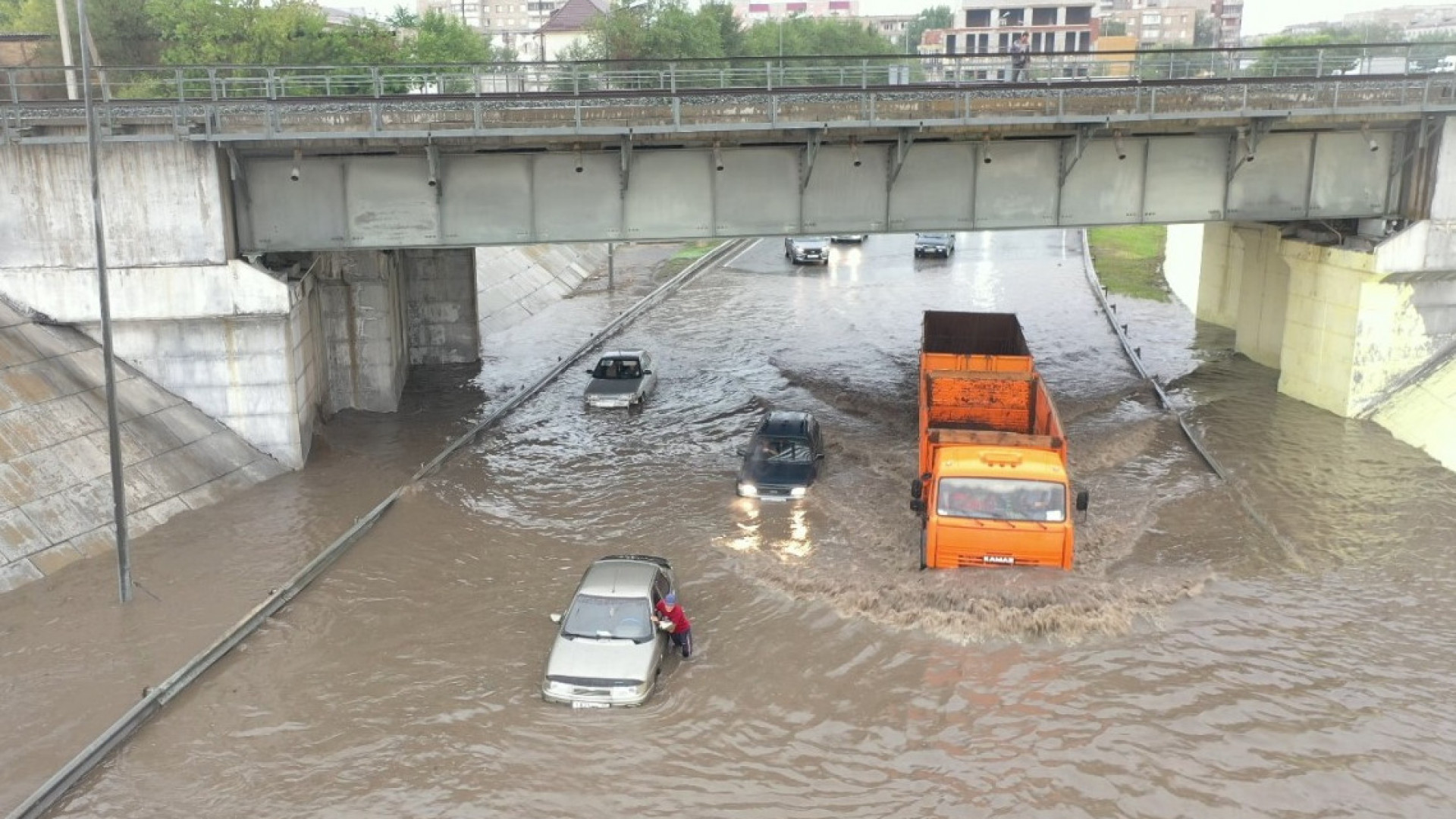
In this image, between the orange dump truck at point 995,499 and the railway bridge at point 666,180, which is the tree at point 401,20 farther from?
the orange dump truck at point 995,499

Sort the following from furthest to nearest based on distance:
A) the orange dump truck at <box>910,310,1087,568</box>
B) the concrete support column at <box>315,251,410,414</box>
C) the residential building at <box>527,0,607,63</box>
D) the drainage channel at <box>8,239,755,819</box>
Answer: the residential building at <box>527,0,607,63</box> → the concrete support column at <box>315,251,410,414</box> → the orange dump truck at <box>910,310,1087,568</box> → the drainage channel at <box>8,239,755,819</box>

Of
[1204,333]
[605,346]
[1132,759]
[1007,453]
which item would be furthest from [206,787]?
[1204,333]

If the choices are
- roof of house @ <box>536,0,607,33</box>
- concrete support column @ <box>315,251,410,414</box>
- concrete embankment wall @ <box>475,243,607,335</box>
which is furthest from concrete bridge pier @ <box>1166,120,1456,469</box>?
roof of house @ <box>536,0,607,33</box>

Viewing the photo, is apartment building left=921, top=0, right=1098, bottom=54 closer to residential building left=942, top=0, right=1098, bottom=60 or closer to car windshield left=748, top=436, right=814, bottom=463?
residential building left=942, top=0, right=1098, bottom=60

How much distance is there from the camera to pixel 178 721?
576 inches

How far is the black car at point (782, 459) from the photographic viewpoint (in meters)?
23.4

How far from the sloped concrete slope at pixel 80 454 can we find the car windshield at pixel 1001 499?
48.8 feet

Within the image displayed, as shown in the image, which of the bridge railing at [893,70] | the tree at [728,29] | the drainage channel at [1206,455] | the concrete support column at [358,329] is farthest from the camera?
the tree at [728,29]

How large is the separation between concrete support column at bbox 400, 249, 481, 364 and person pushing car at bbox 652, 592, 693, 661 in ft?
71.5

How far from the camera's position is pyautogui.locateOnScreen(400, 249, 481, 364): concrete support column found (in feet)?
116

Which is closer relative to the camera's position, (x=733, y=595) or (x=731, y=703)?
(x=731, y=703)

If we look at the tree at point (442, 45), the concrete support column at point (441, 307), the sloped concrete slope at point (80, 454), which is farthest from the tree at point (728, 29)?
the sloped concrete slope at point (80, 454)

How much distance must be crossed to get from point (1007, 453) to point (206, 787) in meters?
12.6

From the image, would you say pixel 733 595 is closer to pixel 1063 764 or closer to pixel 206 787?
pixel 1063 764
